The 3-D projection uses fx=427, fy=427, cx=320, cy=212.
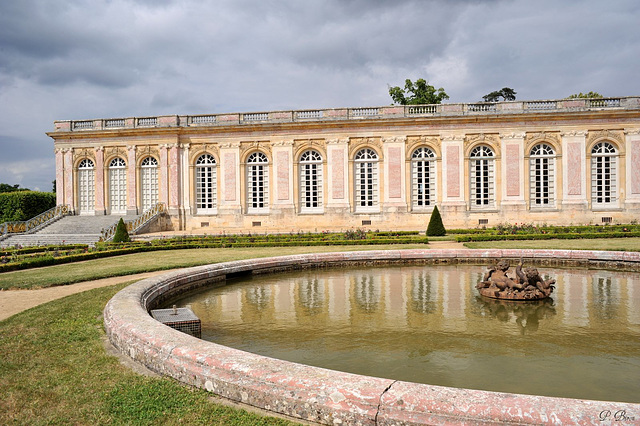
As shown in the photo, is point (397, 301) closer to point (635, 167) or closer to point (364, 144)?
point (364, 144)

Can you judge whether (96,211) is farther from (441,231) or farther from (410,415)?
(410,415)

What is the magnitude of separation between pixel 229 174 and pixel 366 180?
941 cm

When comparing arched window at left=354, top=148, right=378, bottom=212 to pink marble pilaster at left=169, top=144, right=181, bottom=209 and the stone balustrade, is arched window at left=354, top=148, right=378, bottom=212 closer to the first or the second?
the stone balustrade

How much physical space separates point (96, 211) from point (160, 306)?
25583 millimetres

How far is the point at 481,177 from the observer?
27.7 m

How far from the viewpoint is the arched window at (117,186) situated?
30.4 metres

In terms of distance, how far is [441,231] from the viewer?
22531 mm

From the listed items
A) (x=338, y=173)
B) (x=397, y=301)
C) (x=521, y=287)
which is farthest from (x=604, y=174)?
(x=397, y=301)

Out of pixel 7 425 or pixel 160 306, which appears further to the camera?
pixel 160 306

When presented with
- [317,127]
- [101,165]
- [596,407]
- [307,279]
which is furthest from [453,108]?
[596,407]

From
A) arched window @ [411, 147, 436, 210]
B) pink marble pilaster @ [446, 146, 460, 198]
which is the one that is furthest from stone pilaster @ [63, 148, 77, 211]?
pink marble pilaster @ [446, 146, 460, 198]

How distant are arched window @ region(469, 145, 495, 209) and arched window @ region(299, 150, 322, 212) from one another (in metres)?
9.98

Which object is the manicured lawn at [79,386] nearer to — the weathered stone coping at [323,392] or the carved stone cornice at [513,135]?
the weathered stone coping at [323,392]
